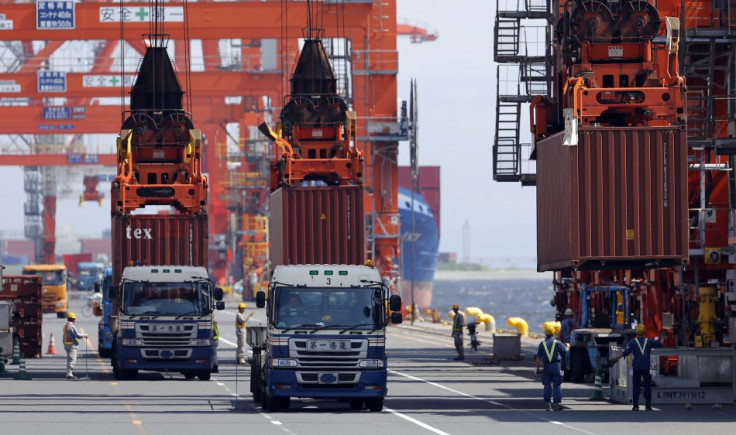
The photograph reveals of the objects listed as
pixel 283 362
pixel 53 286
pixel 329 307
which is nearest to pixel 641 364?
pixel 329 307

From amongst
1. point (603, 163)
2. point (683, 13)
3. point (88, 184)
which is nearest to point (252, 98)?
point (88, 184)

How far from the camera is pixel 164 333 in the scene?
37.2 metres

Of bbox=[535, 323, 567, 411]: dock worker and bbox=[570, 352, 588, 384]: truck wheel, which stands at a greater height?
bbox=[535, 323, 567, 411]: dock worker

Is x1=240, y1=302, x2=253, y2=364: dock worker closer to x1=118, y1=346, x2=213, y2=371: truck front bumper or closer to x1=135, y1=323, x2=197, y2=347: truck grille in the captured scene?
x1=118, y1=346, x2=213, y2=371: truck front bumper

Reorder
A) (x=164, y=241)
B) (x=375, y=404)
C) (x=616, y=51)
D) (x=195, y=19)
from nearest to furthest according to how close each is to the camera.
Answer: (x=375, y=404)
(x=616, y=51)
(x=164, y=241)
(x=195, y=19)

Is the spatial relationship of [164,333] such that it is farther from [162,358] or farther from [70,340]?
[70,340]

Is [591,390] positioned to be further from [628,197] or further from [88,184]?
[88,184]

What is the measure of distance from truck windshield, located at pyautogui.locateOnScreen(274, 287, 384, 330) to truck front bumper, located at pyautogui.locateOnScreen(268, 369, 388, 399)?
0.84 m

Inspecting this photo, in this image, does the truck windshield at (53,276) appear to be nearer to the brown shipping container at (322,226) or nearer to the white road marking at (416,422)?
the brown shipping container at (322,226)

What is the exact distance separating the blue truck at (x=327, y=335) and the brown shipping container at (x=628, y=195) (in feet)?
15.2

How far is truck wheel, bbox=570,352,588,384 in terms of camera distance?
3912 cm

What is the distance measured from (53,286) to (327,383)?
6460cm

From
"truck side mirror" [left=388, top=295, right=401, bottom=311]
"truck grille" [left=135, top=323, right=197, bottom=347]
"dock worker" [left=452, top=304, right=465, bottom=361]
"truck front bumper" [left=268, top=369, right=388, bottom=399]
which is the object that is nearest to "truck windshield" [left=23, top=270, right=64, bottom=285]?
"dock worker" [left=452, top=304, right=465, bottom=361]

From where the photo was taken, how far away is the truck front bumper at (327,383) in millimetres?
28422
